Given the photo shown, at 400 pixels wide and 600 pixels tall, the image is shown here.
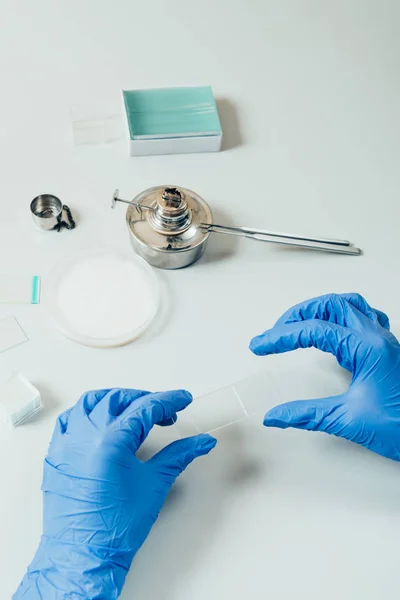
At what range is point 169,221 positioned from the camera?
1.44 meters

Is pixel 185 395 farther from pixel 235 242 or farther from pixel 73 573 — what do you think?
pixel 235 242

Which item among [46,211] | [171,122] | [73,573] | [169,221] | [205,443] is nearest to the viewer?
[73,573]

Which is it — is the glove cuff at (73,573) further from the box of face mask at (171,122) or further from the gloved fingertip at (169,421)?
the box of face mask at (171,122)

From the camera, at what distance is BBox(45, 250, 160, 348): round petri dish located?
1375 millimetres

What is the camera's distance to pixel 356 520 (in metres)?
1.21

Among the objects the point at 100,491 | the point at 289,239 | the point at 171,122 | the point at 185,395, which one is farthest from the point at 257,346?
the point at 171,122

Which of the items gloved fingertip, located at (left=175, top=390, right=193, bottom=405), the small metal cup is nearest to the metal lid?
the small metal cup

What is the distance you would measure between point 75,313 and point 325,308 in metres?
0.57

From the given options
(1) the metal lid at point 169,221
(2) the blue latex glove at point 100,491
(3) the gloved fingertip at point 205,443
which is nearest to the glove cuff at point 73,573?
(2) the blue latex glove at point 100,491

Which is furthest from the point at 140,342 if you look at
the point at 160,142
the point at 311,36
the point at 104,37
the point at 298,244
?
the point at 311,36

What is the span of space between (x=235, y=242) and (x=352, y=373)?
1.52 ft

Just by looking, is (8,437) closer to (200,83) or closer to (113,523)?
(113,523)

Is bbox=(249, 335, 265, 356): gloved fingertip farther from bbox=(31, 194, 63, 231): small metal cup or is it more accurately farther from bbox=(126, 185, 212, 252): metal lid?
bbox=(31, 194, 63, 231): small metal cup

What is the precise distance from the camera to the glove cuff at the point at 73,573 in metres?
1.03
